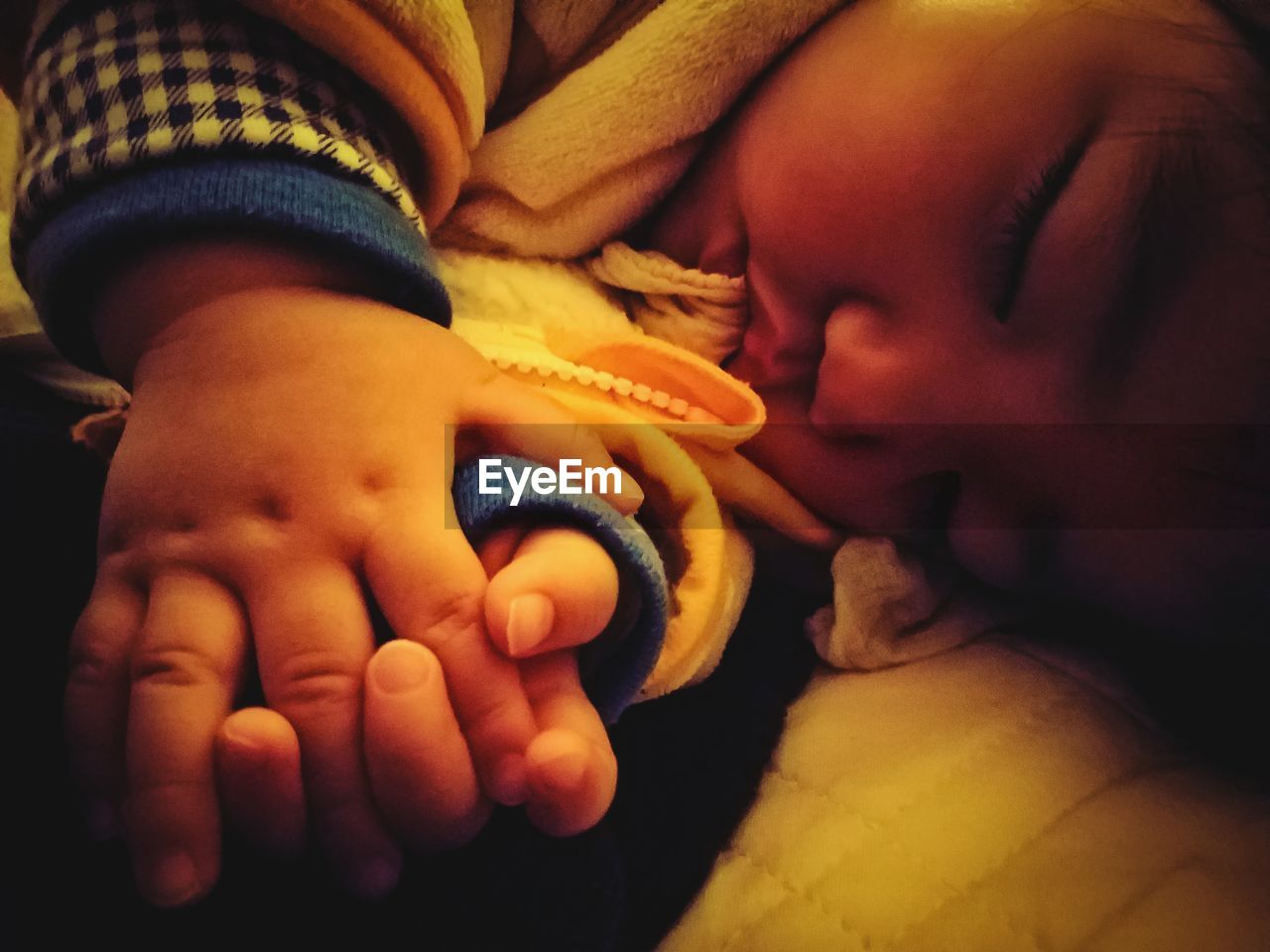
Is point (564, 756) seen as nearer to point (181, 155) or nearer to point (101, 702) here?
point (101, 702)

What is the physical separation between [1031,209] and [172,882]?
1.83ft

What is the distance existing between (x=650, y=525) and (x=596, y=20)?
403 mm

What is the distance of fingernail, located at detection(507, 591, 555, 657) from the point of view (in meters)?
0.31

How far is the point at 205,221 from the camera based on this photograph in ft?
1.32

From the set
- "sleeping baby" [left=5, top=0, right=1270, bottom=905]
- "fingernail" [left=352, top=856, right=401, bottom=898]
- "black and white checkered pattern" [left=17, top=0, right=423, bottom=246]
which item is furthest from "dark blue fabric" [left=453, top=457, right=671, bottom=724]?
"black and white checkered pattern" [left=17, top=0, right=423, bottom=246]

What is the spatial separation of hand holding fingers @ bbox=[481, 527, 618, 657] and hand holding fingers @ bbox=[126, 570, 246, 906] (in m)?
0.12

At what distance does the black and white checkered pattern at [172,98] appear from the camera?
1.35 feet

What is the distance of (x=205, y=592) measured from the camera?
0.33 metres

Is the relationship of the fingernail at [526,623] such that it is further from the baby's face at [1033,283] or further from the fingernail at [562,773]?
the baby's face at [1033,283]

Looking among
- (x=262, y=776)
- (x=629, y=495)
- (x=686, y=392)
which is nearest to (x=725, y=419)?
(x=686, y=392)

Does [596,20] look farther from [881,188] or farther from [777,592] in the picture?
[777,592]

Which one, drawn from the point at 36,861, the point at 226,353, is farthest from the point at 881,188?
the point at 36,861

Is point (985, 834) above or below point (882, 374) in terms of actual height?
below

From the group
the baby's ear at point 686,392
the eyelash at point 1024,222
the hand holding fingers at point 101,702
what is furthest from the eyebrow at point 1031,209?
the hand holding fingers at point 101,702
